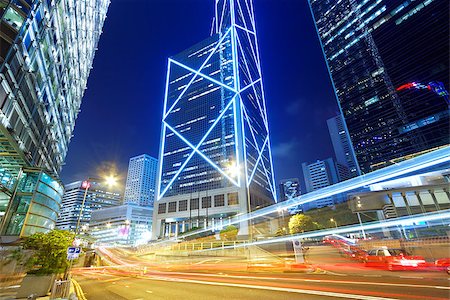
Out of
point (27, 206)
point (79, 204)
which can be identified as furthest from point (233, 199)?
point (79, 204)

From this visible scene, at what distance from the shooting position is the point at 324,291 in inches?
370

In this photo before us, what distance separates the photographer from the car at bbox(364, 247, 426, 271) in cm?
1524

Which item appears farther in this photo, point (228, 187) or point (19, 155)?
point (228, 187)

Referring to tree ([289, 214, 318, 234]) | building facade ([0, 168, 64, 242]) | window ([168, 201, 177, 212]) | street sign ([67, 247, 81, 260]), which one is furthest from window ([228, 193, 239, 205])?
street sign ([67, 247, 81, 260])

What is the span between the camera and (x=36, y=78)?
2738 cm

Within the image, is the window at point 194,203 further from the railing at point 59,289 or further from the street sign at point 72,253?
the railing at point 59,289

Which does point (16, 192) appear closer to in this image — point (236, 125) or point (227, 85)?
point (236, 125)

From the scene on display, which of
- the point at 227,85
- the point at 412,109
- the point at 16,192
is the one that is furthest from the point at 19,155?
the point at 412,109

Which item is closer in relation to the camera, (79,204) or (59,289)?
(59,289)

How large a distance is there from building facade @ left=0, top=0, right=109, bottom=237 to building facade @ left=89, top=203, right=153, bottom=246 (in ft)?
398

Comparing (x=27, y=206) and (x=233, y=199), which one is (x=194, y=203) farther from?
(x=27, y=206)

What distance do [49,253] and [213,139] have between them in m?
97.8

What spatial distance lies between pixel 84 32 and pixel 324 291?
56607 mm

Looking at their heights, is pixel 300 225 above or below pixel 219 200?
below
